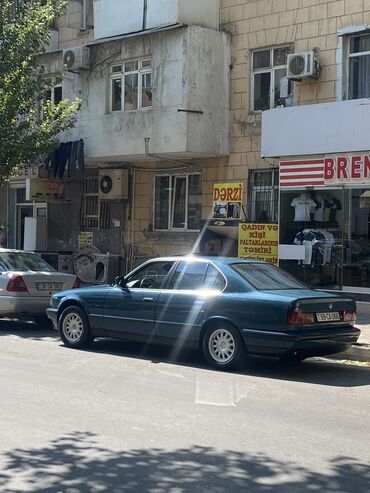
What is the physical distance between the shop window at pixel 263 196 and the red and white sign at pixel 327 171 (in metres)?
1.03

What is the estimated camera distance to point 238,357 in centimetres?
900

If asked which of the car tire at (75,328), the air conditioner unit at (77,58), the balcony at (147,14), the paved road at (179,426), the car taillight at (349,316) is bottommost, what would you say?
the paved road at (179,426)

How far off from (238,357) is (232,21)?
10814mm

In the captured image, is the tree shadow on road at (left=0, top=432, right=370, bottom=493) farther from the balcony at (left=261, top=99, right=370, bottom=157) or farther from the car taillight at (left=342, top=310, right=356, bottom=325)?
the balcony at (left=261, top=99, right=370, bottom=157)

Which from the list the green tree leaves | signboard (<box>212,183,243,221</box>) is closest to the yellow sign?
signboard (<box>212,183,243,221</box>)

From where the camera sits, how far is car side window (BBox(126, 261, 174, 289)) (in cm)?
1013

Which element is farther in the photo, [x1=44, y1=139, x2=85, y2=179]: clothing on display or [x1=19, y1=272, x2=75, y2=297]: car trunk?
[x1=44, y1=139, x2=85, y2=179]: clothing on display

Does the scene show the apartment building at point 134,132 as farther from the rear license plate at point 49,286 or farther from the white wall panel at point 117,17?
the rear license plate at point 49,286

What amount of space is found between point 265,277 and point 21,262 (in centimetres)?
591

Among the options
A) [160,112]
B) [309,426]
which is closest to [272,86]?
[160,112]

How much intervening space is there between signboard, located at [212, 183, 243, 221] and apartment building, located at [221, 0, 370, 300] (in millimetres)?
269

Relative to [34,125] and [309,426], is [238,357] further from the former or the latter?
[34,125]

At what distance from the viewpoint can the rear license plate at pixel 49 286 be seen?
43.3 ft

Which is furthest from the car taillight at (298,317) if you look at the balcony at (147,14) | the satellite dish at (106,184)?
the satellite dish at (106,184)
